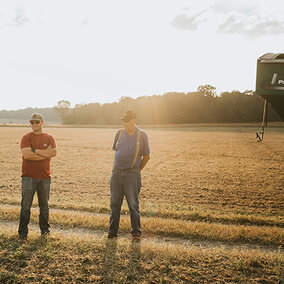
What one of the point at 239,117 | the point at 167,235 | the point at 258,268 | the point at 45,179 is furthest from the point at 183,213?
the point at 239,117

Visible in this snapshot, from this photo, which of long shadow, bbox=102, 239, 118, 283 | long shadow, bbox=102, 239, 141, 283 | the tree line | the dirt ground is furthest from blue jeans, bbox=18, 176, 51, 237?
the tree line

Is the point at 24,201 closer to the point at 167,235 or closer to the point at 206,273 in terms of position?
the point at 167,235

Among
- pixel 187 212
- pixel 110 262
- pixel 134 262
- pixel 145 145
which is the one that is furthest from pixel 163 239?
pixel 187 212

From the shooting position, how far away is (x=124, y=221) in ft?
23.1

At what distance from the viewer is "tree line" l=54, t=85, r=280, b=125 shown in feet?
329

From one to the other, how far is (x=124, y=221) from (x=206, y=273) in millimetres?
3037

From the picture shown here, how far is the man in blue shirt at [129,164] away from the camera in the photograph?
217 inches

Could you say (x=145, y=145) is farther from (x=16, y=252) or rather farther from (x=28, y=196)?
(x=16, y=252)

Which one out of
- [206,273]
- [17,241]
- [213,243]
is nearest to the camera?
[206,273]

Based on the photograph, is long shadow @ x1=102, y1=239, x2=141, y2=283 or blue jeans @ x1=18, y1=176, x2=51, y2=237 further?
blue jeans @ x1=18, y1=176, x2=51, y2=237

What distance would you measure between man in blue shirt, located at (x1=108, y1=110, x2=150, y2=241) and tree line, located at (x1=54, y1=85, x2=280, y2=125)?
8625cm

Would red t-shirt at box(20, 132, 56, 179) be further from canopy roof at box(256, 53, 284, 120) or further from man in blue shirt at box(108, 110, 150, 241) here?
canopy roof at box(256, 53, 284, 120)

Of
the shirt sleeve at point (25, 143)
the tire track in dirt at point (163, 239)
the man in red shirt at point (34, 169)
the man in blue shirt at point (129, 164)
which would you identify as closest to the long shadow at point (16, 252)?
the man in red shirt at point (34, 169)

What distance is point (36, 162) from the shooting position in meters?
5.60
